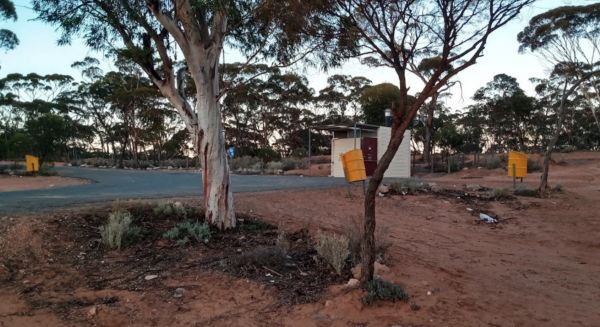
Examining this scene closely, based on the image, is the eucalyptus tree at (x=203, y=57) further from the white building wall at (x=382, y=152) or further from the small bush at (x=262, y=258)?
the white building wall at (x=382, y=152)

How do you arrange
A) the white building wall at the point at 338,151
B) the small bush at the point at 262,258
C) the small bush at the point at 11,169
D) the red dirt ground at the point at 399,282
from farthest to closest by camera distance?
the small bush at the point at 11,169, the white building wall at the point at 338,151, the small bush at the point at 262,258, the red dirt ground at the point at 399,282

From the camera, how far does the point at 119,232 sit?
6535 millimetres

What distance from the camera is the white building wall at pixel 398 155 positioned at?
24.3 metres

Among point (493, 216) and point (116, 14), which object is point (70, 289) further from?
point (493, 216)

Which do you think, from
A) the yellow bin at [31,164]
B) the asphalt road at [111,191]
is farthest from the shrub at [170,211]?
the yellow bin at [31,164]

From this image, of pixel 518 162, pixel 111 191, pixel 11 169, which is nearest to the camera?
pixel 111 191

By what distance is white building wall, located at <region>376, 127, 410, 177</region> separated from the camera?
24.3 m

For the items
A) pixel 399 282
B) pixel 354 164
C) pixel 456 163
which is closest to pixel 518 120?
pixel 456 163

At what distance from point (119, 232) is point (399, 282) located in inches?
161

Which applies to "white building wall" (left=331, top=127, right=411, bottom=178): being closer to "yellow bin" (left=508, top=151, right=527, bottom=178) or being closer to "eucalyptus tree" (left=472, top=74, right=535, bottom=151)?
"yellow bin" (left=508, top=151, right=527, bottom=178)

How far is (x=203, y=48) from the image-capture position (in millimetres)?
7562

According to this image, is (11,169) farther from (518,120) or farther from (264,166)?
(518,120)

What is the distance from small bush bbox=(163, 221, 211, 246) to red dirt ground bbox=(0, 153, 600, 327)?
40.1 inches

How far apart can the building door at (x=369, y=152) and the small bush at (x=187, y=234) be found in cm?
1653
